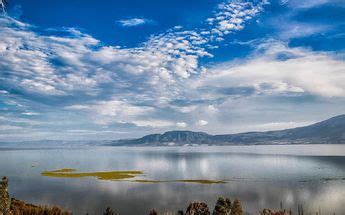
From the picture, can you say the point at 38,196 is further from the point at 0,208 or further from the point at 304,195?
the point at 304,195

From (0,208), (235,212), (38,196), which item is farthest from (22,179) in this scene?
(235,212)

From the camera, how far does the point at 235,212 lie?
163 ft

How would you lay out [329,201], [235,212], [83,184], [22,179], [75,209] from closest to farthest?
1. [235,212]
2. [75,209]
3. [329,201]
4. [83,184]
5. [22,179]

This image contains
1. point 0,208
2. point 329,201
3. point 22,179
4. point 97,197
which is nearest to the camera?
point 0,208

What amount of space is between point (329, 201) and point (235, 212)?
1410 inches

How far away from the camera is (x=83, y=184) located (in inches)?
3999

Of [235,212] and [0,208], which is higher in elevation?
Answer: [0,208]

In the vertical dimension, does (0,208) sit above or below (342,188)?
above

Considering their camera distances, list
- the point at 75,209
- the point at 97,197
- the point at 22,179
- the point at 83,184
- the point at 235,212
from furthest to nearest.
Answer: the point at 22,179 → the point at 83,184 → the point at 97,197 → the point at 75,209 → the point at 235,212

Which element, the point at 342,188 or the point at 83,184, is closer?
the point at 342,188

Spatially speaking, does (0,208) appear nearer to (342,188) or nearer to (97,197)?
(97,197)

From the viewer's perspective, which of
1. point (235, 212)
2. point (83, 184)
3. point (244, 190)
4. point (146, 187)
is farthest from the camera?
point (83, 184)

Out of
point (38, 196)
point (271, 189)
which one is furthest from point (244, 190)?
point (38, 196)

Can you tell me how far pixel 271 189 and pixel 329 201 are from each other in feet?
59.1
